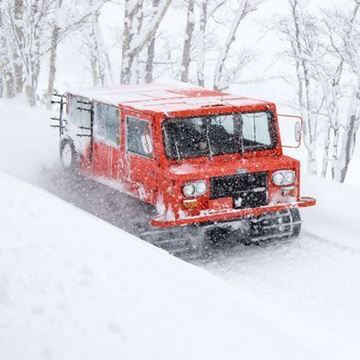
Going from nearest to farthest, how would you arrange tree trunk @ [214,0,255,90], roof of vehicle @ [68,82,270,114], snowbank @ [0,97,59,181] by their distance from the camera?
roof of vehicle @ [68,82,270,114]
snowbank @ [0,97,59,181]
tree trunk @ [214,0,255,90]

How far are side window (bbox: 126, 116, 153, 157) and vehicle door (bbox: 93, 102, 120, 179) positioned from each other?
0.89 feet

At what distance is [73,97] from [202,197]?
372 centimetres

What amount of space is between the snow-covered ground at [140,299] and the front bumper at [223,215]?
67 centimetres

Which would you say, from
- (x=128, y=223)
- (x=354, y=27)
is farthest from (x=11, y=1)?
(x=128, y=223)

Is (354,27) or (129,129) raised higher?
(354,27)

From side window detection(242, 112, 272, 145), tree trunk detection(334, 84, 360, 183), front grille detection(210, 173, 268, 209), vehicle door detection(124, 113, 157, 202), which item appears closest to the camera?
front grille detection(210, 173, 268, 209)

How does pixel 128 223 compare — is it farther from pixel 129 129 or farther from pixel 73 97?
pixel 73 97

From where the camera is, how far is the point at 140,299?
15.4 ft

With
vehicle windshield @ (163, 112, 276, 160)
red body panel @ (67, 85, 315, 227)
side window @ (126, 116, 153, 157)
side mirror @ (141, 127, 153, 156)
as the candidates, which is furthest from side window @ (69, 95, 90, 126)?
vehicle windshield @ (163, 112, 276, 160)

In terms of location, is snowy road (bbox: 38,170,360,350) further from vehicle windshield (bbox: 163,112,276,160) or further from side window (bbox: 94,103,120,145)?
vehicle windshield (bbox: 163,112,276,160)

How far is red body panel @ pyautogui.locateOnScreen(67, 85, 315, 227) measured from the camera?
807 centimetres

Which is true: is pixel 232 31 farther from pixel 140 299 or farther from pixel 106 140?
pixel 140 299

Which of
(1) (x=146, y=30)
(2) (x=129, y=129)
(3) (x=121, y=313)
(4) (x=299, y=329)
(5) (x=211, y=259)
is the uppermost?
(1) (x=146, y=30)

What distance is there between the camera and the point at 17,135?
1388 cm
